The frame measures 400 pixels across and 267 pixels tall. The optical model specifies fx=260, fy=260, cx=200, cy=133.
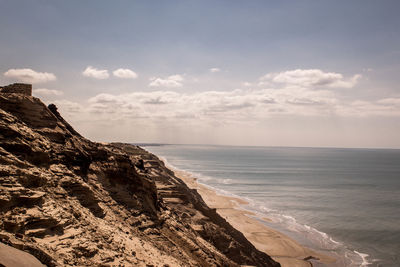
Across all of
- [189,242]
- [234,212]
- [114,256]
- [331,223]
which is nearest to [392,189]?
[331,223]

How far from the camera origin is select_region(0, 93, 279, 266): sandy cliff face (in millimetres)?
11836

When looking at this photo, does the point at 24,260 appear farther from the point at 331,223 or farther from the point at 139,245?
the point at 331,223

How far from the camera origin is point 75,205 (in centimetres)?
1509

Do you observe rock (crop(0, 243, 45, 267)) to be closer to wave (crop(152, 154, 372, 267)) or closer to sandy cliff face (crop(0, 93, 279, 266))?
sandy cliff face (crop(0, 93, 279, 266))

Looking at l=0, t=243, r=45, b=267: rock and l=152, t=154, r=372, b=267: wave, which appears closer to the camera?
l=0, t=243, r=45, b=267: rock

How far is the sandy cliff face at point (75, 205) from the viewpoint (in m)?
11.8

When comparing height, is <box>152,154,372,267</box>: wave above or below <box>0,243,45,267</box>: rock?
below

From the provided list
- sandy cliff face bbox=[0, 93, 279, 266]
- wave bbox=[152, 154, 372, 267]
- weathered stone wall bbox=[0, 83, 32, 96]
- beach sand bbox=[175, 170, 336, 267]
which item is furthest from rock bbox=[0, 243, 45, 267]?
wave bbox=[152, 154, 372, 267]

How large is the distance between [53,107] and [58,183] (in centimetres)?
987

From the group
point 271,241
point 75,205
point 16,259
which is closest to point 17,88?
point 75,205

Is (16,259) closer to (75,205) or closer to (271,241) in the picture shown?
(75,205)

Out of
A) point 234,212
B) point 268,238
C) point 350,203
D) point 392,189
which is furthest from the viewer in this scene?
point 392,189

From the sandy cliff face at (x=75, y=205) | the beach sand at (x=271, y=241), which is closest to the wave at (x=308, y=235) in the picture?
the beach sand at (x=271, y=241)

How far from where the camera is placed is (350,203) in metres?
73.6
